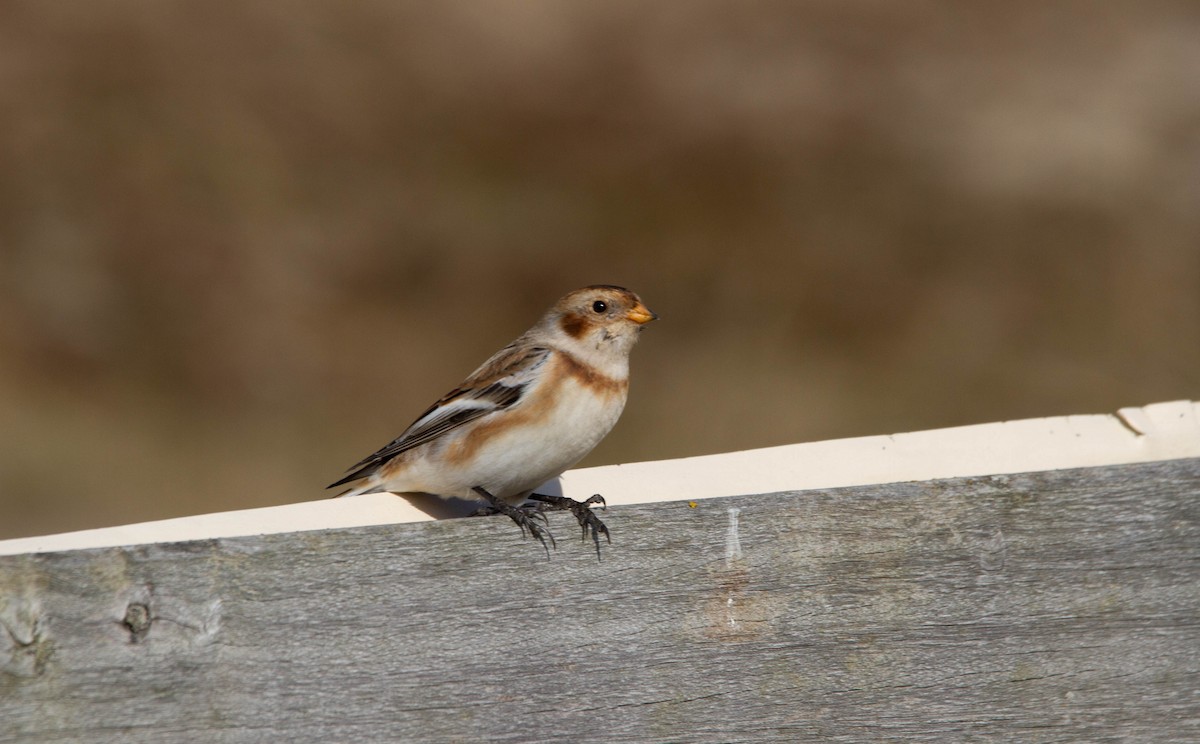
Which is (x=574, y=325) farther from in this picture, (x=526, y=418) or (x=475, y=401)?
(x=526, y=418)

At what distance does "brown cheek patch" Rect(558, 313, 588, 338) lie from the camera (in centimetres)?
384

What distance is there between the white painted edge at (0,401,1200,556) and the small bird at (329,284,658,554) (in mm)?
508

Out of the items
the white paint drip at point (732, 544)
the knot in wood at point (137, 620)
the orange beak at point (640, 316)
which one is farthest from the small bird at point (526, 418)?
the knot in wood at point (137, 620)

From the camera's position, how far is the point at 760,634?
1.89 metres

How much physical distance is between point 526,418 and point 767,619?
159cm

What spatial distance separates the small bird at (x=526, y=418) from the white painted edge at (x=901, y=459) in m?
0.51

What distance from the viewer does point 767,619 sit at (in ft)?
6.23

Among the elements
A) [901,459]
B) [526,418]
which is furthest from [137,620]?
[526,418]

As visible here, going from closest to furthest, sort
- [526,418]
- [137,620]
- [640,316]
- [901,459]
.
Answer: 1. [137,620]
2. [901,459]
3. [526,418]
4. [640,316]

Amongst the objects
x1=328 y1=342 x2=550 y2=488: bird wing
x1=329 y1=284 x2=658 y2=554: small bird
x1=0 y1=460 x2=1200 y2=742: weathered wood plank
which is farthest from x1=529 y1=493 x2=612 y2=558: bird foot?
x1=328 y1=342 x2=550 y2=488: bird wing

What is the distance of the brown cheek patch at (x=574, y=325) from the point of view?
12.6 ft

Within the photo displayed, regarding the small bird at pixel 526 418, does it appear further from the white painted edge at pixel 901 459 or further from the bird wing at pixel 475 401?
the white painted edge at pixel 901 459

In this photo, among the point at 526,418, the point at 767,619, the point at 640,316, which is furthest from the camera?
the point at 640,316

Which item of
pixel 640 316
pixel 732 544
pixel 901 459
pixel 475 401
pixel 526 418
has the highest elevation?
pixel 640 316
